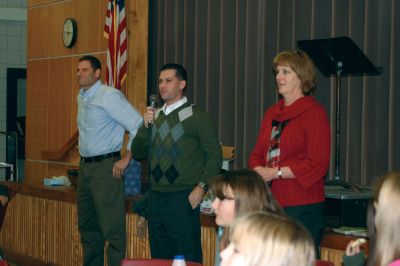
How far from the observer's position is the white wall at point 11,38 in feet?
40.0

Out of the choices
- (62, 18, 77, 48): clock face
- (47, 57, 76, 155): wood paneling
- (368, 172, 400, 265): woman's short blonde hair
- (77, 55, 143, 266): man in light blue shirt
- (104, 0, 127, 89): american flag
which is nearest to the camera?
(368, 172, 400, 265): woman's short blonde hair

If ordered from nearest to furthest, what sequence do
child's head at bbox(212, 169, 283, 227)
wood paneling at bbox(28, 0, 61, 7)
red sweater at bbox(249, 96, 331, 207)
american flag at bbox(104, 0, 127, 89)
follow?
child's head at bbox(212, 169, 283, 227), red sweater at bbox(249, 96, 331, 207), american flag at bbox(104, 0, 127, 89), wood paneling at bbox(28, 0, 61, 7)

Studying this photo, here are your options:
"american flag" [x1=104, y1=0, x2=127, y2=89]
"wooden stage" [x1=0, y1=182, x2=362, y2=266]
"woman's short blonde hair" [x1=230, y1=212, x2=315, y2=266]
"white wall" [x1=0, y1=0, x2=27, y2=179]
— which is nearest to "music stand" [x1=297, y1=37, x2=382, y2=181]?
"wooden stage" [x1=0, y1=182, x2=362, y2=266]

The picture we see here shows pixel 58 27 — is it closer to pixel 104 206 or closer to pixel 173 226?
pixel 104 206

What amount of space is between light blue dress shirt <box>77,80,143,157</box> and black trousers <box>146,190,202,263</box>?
0.85 m

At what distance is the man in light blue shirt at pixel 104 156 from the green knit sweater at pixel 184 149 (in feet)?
2.50

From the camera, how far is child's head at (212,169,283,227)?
9.03 feet

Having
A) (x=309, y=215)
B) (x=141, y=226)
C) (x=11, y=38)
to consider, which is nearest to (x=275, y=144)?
(x=309, y=215)

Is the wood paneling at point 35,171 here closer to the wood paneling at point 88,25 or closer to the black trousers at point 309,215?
the wood paneling at point 88,25

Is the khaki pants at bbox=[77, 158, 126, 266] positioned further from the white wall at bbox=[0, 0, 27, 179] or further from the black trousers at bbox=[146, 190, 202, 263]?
the white wall at bbox=[0, 0, 27, 179]

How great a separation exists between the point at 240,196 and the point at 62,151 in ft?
16.7

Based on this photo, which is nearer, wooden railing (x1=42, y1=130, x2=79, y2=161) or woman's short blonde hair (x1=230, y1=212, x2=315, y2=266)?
woman's short blonde hair (x1=230, y1=212, x2=315, y2=266)

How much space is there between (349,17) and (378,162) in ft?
3.05

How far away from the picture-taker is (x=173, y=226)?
4625 mm
